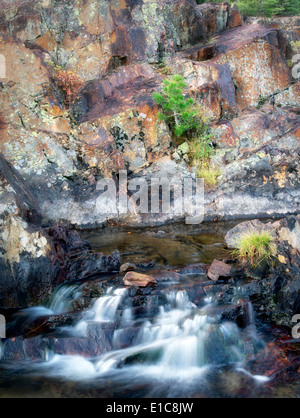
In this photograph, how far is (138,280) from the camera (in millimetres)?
5176

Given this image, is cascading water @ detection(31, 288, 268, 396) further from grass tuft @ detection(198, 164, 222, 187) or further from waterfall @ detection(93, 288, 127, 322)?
grass tuft @ detection(198, 164, 222, 187)

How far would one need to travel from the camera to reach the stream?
3.66 metres

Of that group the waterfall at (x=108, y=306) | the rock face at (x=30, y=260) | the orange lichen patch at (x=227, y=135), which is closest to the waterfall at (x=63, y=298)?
the rock face at (x=30, y=260)

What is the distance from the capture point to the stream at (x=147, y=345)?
3656mm

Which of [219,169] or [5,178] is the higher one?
[219,169]

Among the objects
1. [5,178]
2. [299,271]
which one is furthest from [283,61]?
[5,178]

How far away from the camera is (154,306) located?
4828mm

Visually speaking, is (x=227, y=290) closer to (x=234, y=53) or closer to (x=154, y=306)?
(x=154, y=306)

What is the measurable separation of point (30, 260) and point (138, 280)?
187 centimetres

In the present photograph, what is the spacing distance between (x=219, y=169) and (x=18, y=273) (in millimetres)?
6944

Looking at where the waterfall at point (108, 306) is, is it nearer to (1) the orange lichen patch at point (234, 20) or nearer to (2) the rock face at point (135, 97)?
(2) the rock face at point (135, 97)

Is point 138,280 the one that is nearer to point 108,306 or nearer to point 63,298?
point 108,306

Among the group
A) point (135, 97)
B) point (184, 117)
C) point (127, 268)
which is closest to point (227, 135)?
point (184, 117)

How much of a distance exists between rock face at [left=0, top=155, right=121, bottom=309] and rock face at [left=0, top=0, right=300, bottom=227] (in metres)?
3.20
